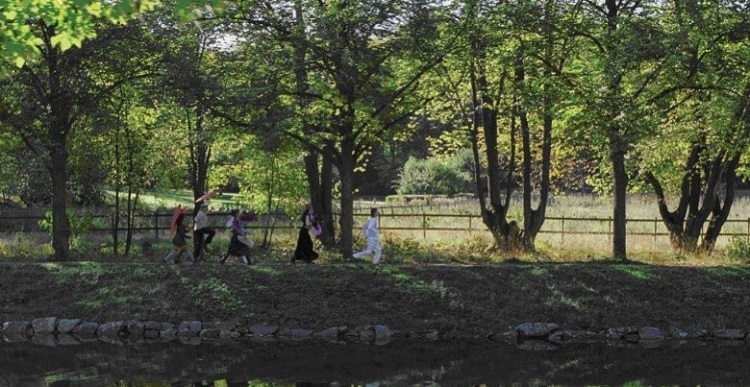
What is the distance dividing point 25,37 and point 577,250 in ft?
58.5

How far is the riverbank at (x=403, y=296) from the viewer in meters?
18.2

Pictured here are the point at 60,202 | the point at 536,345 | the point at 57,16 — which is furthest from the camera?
the point at 60,202

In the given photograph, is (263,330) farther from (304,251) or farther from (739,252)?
(739,252)

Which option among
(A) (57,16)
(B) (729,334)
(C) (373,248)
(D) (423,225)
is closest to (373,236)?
(C) (373,248)

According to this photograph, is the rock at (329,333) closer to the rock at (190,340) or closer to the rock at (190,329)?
the rock at (190,340)

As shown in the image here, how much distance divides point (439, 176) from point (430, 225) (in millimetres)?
25918

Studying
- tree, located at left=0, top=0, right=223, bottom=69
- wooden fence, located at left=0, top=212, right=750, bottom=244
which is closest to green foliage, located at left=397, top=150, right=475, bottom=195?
wooden fence, located at left=0, top=212, right=750, bottom=244

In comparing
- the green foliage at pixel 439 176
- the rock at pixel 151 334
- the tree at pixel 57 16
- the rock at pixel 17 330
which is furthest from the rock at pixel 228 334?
the green foliage at pixel 439 176

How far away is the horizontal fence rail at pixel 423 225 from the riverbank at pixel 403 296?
26.4 ft

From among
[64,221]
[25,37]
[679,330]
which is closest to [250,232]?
[64,221]

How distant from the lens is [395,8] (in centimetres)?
2064

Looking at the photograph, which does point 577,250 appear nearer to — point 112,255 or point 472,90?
point 472,90

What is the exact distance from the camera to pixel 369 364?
14.5m

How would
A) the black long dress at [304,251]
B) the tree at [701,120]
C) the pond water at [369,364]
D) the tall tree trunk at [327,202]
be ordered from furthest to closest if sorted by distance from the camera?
the tall tree trunk at [327,202]
the black long dress at [304,251]
the tree at [701,120]
the pond water at [369,364]
